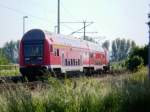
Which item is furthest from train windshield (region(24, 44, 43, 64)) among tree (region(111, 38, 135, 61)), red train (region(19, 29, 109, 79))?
tree (region(111, 38, 135, 61))

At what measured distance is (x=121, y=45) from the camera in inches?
5236

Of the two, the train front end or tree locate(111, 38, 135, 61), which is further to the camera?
tree locate(111, 38, 135, 61)

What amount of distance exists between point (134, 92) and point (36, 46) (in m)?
16.0

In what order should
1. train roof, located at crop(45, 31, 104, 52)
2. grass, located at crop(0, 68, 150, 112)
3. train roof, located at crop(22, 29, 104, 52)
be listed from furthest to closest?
1. train roof, located at crop(45, 31, 104, 52)
2. train roof, located at crop(22, 29, 104, 52)
3. grass, located at crop(0, 68, 150, 112)

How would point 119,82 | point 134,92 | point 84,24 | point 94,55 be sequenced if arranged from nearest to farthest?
point 134,92, point 119,82, point 94,55, point 84,24

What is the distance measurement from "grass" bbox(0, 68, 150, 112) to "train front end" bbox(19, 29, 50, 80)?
14204 millimetres

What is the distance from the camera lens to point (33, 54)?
91.7ft

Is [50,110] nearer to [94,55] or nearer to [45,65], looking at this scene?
[45,65]

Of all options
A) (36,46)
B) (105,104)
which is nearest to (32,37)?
(36,46)

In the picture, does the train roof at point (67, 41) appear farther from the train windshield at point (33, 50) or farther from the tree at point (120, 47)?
the tree at point (120, 47)

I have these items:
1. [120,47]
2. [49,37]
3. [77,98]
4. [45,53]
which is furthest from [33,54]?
[120,47]

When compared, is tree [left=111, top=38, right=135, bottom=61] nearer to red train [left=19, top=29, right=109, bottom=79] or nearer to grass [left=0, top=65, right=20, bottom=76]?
grass [left=0, top=65, right=20, bottom=76]

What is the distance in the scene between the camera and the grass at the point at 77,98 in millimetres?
9852

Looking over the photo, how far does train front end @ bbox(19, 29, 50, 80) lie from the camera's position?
2738 centimetres
